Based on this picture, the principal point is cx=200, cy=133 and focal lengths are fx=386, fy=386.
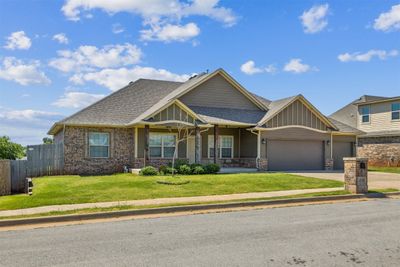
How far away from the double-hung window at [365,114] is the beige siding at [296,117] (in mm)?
10913

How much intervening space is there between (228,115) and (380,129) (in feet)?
54.3

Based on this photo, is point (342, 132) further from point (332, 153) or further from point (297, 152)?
point (297, 152)

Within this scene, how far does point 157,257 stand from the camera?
21.8 feet

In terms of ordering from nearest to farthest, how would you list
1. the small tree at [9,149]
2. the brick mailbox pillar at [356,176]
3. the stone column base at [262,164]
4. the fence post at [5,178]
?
the brick mailbox pillar at [356,176]
the fence post at [5,178]
the stone column base at [262,164]
the small tree at [9,149]

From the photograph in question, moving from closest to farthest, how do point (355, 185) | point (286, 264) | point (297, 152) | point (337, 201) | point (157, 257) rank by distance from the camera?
point (286, 264) → point (157, 257) → point (337, 201) → point (355, 185) → point (297, 152)

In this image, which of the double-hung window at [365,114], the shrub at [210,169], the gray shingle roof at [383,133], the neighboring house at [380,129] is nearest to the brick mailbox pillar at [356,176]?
the shrub at [210,169]

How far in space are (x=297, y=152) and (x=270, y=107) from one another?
13.3 feet

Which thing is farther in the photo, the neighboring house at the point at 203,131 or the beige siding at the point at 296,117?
the beige siding at the point at 296,117

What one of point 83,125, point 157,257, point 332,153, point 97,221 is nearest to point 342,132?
point 332,153

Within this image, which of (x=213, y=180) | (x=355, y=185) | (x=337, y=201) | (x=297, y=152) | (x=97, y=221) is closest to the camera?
(x=97, y=221)

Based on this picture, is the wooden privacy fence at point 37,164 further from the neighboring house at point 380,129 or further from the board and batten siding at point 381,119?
the board and batten siding at point 381,119

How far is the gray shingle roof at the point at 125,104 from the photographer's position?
24219mm

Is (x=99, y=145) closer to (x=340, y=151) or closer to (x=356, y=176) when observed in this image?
(x=356, y=176)

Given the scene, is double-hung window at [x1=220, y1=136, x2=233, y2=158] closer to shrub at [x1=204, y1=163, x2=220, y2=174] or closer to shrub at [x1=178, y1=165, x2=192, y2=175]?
shrub at [x1=204, y1=163, x2=220, y2=174]
